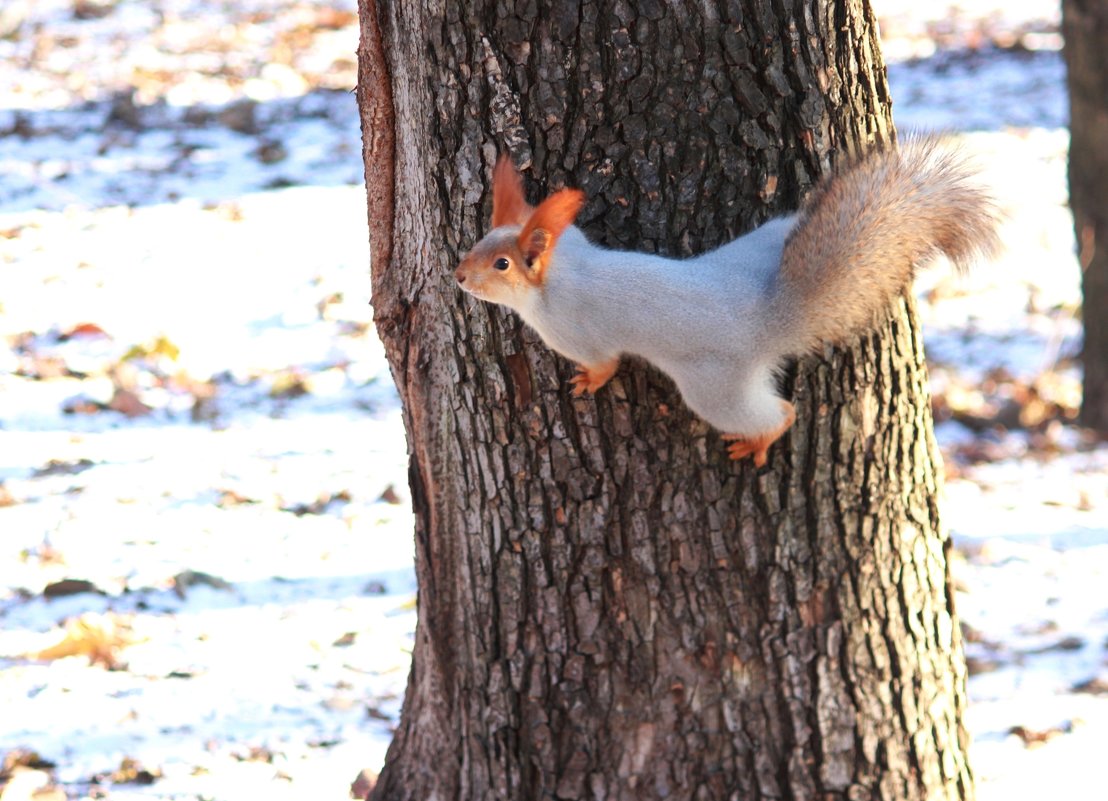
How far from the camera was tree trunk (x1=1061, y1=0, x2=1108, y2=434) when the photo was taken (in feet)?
16.1

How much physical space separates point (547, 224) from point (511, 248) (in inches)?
2.8

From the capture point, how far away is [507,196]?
5.96ft

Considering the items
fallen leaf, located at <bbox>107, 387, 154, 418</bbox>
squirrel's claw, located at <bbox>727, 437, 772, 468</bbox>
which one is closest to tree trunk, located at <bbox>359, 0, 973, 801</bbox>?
squirrel's claw, located at <bbox>727, 437, 772, 468</bbox>

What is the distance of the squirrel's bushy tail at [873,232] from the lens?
182cm

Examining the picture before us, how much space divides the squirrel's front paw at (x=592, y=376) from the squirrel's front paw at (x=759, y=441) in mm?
203

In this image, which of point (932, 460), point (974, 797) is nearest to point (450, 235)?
point (932, 460)

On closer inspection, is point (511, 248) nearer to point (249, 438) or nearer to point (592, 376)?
point (592, 376)

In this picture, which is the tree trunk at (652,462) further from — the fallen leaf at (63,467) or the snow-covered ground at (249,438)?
the fallen leaf at (63,467)

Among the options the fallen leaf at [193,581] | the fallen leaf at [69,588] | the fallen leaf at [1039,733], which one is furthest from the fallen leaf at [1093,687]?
the fallen leaf at [69,588]

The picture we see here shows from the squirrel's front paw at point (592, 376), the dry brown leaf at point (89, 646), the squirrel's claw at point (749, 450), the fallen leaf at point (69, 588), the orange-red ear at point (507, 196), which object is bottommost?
the dry brown leaf at point (89, 646)

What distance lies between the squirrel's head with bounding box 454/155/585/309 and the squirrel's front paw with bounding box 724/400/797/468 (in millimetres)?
388

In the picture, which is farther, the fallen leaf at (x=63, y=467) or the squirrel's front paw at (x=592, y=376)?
the fallen leaf at (x=63, y=467)

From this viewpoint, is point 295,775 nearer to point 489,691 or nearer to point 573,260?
point 489,691

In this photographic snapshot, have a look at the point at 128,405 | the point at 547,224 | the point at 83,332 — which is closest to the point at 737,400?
the point at 547,224
